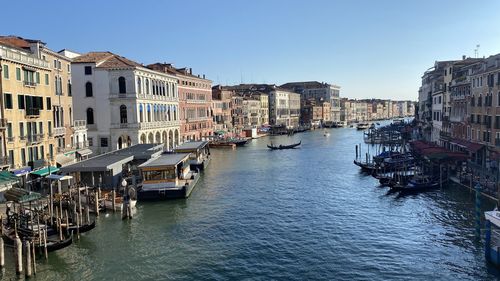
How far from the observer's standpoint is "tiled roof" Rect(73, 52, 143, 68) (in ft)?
139

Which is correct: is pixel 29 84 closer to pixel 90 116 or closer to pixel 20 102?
pixel 20 102

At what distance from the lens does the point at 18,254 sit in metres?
14.6

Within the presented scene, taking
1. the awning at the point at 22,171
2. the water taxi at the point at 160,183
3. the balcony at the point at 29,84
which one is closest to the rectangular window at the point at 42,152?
the awning at the point at 22,171

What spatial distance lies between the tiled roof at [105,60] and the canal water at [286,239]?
61.2 feet

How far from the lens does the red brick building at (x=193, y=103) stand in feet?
195

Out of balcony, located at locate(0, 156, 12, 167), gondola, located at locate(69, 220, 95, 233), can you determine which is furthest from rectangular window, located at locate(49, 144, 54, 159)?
gondola, located at locate(69, 220, 95, 233)

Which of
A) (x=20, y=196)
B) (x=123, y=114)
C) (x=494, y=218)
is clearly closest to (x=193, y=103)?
(x=123, y=114)

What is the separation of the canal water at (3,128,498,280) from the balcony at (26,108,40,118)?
319 inches

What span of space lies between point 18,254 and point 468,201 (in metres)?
22.2

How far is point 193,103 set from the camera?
6366cm

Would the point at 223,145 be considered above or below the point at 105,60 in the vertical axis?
below

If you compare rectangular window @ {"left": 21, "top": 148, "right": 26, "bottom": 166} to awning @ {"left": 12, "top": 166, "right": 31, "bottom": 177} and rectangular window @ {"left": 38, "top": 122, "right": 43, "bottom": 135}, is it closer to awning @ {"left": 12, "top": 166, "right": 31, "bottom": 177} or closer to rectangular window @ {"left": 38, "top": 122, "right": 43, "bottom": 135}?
awning @ {"left": 12, "top": 166, "right": 31, "bottom": 177}

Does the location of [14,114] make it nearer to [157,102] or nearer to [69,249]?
[69,249]

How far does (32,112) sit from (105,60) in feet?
60.9
